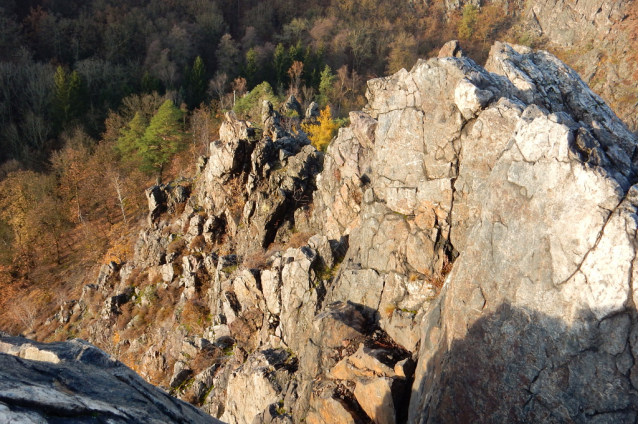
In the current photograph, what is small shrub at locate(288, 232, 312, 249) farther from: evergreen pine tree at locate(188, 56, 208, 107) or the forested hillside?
evergreen pine tree at locate(188, 56, 208, 107)

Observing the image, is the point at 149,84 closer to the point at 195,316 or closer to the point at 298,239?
the point at 195,316

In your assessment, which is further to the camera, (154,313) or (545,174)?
(154,313)

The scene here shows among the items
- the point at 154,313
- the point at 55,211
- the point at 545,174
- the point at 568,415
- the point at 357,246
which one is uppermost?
the point at 545,174

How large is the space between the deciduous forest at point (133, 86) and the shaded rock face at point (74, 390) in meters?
31.0

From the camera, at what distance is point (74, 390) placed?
20.1 ft

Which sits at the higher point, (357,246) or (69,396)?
(69,396)

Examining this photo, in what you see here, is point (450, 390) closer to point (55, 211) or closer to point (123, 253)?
point (123, 253)

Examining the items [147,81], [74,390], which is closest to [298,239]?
[74,390]

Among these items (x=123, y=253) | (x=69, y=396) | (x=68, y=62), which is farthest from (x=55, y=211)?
(x=69, y=396)

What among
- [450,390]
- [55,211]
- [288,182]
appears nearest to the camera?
[450,390]

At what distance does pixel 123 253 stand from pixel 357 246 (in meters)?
29.3

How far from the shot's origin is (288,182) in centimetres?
2622

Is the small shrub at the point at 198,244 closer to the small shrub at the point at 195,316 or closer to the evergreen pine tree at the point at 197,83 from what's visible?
the small shrub at the point at 195,316

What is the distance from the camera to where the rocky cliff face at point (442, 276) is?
7.95 metres
